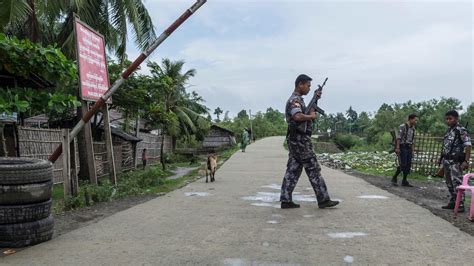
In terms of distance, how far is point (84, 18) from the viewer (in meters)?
14.0

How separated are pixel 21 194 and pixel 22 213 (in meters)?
0.20

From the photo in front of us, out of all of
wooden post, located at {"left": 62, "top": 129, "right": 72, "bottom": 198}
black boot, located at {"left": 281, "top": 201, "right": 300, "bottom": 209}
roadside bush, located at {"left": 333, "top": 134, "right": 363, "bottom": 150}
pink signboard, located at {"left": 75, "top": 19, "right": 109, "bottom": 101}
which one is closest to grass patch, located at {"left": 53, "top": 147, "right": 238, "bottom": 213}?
wooden post, located at {"left": 62, "top": 129, "right": 72, "bottom": 198}

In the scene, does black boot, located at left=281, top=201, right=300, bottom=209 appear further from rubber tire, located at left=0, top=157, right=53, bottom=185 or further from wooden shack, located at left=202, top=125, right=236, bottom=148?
wooden shack, located at left=202, top=125, right=236, bottom=148

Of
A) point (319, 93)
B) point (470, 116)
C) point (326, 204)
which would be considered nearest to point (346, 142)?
point (470, 116)

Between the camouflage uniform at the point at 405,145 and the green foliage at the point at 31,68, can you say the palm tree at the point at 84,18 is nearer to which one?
the green foliage at the point at 31,68

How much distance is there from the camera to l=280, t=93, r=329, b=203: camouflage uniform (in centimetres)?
688

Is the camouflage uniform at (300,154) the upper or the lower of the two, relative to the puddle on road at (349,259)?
upper

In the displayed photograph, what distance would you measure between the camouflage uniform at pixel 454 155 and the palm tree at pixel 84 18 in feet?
32.6

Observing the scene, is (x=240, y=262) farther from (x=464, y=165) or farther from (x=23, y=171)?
(x=464, y=165)

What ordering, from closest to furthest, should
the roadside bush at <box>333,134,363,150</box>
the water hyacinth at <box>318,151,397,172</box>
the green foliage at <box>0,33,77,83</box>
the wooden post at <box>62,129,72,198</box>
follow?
1. the green foliage at <box>0,33,77,83</box>
2. the wooden post at <box>62,129,72,198</box>
3. the water hyacinth at <box>318,151,397,172</box>
4. the roadside bush at <box>333,134,363,150</box>

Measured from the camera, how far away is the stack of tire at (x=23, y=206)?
4602 mm

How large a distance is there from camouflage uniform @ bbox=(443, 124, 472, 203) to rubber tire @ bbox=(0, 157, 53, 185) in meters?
6.14

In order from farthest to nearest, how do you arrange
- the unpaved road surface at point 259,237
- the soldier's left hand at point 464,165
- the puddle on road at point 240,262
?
the soldier's left hand at point 464,165 → the unpaved road surface at point 259,237 → the puddle on road at point 240,262

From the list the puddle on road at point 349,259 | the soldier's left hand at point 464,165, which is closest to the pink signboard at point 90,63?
the puddle on road at point 349,259
